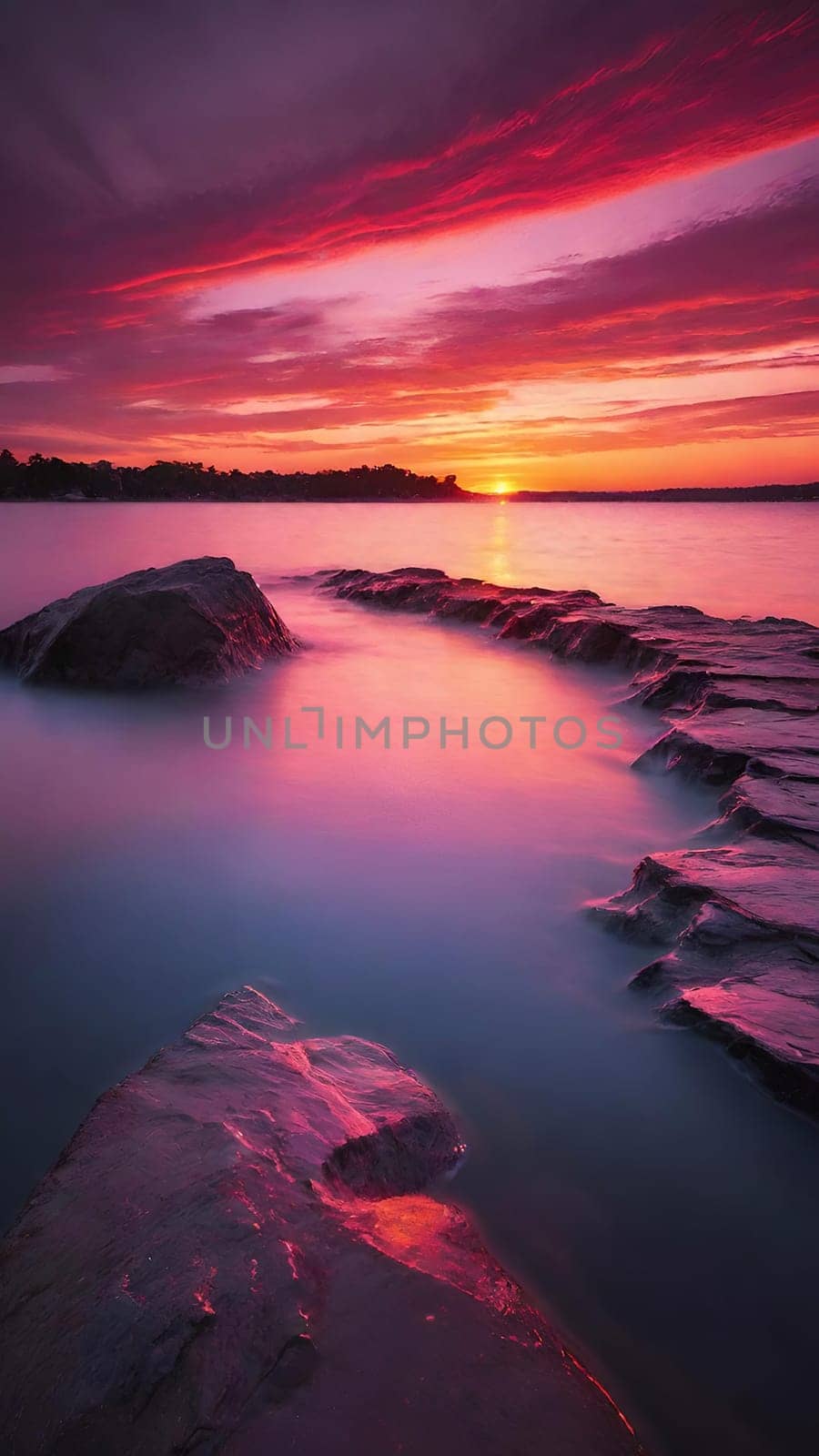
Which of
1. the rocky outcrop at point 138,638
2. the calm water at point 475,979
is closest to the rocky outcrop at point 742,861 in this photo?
the calm water at point 475,979

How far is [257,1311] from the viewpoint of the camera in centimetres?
136

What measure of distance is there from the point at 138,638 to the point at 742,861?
676cm

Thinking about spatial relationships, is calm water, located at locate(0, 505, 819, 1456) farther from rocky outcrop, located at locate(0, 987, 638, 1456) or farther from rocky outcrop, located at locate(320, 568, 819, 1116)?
rocky outcrop, located at locate(0, 987, 638, 1456)

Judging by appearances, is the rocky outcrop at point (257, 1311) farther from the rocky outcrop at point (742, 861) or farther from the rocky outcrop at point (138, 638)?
the rocky outcrop at point (138, 638)

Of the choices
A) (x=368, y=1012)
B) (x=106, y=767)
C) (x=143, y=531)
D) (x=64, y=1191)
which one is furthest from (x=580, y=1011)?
(x=143, y=531)

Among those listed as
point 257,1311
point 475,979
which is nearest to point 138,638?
point 475,979

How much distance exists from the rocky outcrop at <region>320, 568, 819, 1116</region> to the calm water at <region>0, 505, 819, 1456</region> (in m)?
0.15

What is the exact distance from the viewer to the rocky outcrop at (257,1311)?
3.95 ft

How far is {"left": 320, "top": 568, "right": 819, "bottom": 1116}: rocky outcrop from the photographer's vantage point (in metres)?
2.50

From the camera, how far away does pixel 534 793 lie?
5.41 metres

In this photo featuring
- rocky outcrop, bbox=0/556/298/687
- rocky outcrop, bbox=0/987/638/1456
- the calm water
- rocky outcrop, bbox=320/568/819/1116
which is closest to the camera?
rocky outcrop, bbox=0/987/638/1456

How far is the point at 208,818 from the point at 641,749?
3.87 m

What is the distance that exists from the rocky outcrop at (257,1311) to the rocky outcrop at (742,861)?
1235 mm

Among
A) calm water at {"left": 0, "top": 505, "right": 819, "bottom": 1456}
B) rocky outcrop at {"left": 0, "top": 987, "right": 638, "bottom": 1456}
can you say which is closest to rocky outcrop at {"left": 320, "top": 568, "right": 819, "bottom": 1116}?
calm water at {"left": 0, "top": 505, "right": 819, "bottom": 1456}
